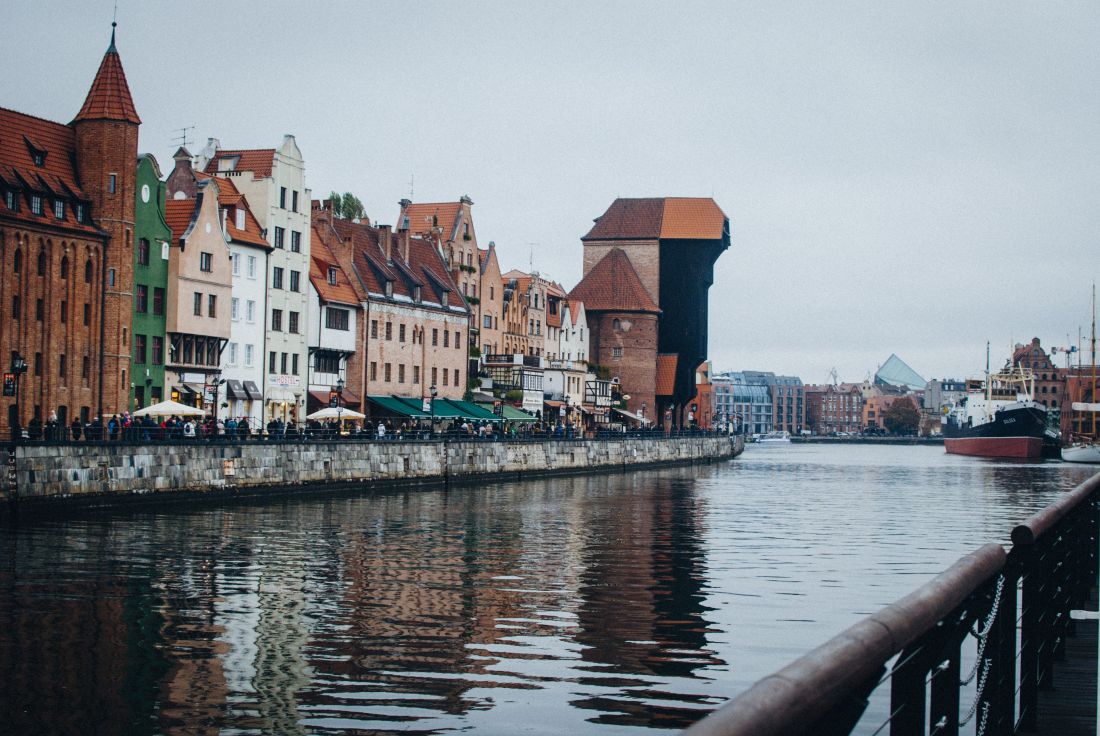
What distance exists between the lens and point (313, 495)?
54.2 m

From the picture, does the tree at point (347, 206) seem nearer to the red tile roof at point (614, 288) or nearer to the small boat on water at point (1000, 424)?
the red tile roof at point (614, 288)

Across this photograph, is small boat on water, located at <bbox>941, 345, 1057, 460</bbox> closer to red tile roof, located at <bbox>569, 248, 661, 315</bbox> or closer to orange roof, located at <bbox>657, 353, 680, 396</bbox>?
orange roof, located at <bbox>657, 353, 680, 396</bbox>

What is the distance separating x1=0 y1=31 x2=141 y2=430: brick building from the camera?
54312 millimetres

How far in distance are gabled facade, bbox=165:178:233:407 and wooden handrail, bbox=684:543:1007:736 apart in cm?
6091

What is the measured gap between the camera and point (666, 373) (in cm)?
13738

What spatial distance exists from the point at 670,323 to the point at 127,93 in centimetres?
8741

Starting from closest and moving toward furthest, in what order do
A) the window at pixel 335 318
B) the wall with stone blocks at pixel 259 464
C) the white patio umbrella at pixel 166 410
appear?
the wall with stone blocks at pixel 259 464 < the white patio umbrella at pixel 166 410 < the window at pixel 335 318

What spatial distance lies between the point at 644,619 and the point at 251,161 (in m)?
59.2

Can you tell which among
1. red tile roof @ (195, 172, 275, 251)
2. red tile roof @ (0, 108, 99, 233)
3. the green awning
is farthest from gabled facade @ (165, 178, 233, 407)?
the green awning

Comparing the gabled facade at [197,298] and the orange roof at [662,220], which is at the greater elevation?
the orange roof at [662,220]

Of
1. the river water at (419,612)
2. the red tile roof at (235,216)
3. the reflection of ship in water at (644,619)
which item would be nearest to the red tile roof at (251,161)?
the red tile roof at (235,216)

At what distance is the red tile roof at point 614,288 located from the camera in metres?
136

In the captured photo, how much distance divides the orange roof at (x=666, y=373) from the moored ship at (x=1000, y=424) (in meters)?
34.5

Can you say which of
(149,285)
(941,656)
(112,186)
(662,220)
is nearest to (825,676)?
(941,656)
